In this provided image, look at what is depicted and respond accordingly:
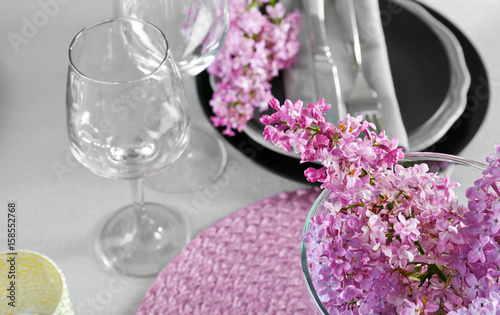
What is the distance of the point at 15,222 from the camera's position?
757 millimetres

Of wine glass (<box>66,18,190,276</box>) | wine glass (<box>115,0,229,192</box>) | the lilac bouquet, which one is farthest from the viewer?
wine glass (<box>115,0,229,192</box>)

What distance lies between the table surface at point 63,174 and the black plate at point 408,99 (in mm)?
26

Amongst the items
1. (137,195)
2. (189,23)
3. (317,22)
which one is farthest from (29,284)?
(317,22)

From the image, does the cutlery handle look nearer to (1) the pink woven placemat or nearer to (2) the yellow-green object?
(1) the pink woven placemat

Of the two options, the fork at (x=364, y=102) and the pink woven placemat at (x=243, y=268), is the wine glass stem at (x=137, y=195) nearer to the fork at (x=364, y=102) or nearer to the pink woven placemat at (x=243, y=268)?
Answer: the pink woven placemat at (x=243, y=268)

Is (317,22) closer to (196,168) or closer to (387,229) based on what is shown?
(196,168)

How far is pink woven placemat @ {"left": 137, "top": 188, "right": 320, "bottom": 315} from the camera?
672 millimetres

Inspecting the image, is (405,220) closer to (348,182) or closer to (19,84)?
(348,182)

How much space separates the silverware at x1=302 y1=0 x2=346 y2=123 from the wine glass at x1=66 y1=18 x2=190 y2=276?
19 cm

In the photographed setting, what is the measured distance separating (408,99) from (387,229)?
0.43m

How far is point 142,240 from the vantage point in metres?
0.78

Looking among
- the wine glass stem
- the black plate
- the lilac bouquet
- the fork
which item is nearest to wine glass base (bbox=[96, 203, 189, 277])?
the wine glass stem

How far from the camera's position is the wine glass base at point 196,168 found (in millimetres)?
795

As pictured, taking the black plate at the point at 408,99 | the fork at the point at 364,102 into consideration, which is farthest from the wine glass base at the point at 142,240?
the fork at the point at 364,102
